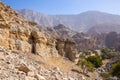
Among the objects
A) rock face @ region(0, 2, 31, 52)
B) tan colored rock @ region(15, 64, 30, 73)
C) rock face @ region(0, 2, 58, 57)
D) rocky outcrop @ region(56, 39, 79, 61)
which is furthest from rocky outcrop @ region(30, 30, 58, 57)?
tan colored rock @ region(15, 64, 30, 73)

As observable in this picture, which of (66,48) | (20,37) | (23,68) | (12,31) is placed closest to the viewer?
(23,68)

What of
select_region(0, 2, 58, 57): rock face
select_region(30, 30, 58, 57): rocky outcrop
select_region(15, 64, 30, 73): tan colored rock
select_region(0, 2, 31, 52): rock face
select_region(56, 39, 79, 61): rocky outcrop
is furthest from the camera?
select_region(56, 39, 79, 61): rocky outcrop

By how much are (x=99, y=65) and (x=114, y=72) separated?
22.1m

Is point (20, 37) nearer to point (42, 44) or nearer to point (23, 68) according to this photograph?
point (42, 44)

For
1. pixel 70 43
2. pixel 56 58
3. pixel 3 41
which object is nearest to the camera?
pixel 3 41

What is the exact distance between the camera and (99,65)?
78438 mm

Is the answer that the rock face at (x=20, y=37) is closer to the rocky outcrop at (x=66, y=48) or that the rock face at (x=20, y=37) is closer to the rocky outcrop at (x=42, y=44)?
the rocky outcrop at (x=42, y=44)

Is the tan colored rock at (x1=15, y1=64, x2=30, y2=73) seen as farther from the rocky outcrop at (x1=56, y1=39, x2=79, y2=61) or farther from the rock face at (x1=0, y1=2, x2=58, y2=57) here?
the rocky outcrop at (x1=56, y1=39, x2=79, y2=61)

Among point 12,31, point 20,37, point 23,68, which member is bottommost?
point 23,68

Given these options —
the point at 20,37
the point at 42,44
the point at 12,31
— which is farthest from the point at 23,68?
the point at 42,44

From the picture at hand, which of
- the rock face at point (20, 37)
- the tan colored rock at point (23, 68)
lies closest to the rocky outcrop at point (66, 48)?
the rock face at point (20, 37)

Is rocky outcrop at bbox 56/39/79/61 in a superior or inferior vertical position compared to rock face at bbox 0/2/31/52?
inferior

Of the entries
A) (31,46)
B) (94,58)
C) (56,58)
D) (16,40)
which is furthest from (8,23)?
(94,58)

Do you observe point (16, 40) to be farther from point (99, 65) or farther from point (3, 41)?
point (99, 65)
